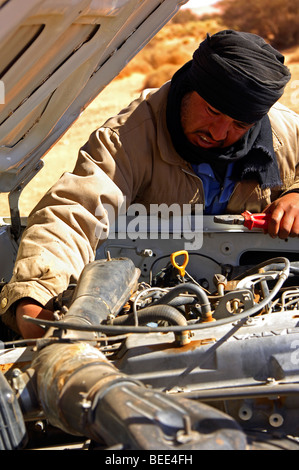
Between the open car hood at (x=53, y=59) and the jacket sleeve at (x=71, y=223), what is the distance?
20 cm

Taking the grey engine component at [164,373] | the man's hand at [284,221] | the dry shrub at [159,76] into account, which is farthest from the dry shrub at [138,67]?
the grey engine component at [164,373]

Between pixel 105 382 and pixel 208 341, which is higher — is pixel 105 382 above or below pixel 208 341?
above

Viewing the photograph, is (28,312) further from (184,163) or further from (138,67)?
(138,67)

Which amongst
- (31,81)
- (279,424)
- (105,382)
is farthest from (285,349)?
(31,81)

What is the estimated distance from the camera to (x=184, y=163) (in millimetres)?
2848

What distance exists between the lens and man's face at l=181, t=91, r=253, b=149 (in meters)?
2.66

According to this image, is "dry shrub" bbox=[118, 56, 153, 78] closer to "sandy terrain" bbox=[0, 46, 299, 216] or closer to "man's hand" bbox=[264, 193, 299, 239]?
"sandy terrain" bbox=[0, 46, 299, 216]

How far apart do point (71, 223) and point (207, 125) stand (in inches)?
28.6

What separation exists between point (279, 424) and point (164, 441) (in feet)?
1.70

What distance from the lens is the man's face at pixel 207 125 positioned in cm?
266

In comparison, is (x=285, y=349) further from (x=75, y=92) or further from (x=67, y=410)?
(x=75, y=92)

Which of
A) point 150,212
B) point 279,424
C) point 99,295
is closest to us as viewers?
point 279,424

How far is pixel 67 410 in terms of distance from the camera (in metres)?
1.46

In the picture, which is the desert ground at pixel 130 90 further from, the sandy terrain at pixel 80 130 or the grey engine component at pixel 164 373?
the grey engine component at pixel 164 373
